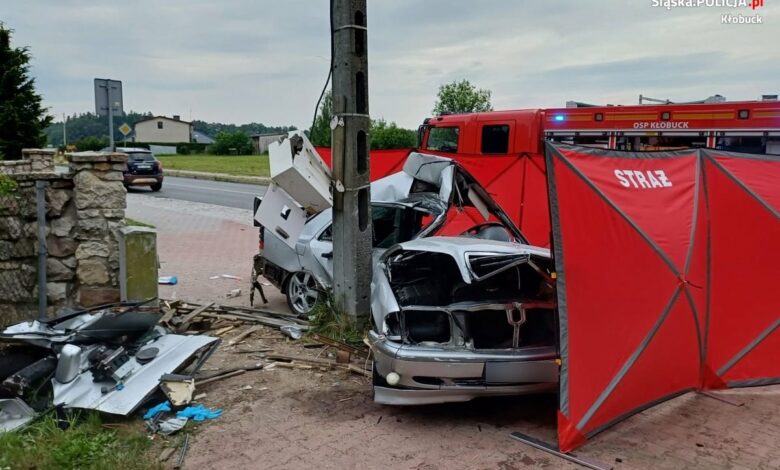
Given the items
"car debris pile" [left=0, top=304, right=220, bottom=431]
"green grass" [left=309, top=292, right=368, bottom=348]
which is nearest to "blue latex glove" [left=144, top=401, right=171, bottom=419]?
"car debris pile" [left=0, top=304, right=220, bottom=431]

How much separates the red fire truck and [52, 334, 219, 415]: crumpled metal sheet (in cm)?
631

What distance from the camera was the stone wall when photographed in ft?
21.9

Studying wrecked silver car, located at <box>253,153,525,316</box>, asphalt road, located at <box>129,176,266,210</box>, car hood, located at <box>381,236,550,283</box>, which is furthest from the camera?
asphalt road, located at <box>129,176,266,210</box>

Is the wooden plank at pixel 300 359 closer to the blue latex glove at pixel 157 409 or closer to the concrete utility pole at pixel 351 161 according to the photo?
the concrete utility pole at pixel 351 161

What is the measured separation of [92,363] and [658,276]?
14.1 ft

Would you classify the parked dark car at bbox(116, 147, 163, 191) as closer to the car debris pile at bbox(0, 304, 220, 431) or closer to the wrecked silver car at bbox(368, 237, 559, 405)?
the car debris pile at bbox(0, 304, 220, 431)

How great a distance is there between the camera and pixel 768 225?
5516mm

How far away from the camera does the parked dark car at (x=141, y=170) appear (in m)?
24.7

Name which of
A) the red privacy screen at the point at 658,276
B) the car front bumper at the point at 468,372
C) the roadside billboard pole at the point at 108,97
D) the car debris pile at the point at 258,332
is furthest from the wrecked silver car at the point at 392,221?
the roadside billboard pole at the point at 108,97

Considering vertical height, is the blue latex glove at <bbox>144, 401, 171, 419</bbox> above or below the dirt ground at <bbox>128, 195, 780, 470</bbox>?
above

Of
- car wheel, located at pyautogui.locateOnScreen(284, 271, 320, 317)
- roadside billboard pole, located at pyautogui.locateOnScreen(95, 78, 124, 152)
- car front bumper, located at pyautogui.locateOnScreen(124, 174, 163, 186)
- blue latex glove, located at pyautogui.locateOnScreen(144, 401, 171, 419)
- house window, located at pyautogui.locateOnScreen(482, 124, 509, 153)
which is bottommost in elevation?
blue latex glove, located at pyautogui.locateOnScreen(144, 401, 171, 419)

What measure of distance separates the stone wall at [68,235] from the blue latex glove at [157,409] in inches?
98.5

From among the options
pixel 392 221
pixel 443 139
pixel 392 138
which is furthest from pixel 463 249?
pixel 392 138

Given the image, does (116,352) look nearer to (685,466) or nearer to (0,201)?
(0,201)
